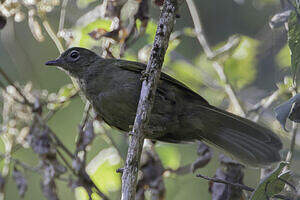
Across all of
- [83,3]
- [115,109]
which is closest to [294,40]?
[115,109]

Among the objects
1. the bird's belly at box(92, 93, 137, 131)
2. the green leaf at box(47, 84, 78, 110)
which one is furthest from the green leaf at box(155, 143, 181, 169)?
the green leaf at box(47, 84, 78, 110)

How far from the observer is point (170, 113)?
4.46 meters

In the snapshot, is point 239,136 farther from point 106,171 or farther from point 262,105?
point 106,171

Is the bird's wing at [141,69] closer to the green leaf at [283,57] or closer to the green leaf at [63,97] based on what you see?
the green leaf at [63,97]

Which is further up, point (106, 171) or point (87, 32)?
point (87, 32)

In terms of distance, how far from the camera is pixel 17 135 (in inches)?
183

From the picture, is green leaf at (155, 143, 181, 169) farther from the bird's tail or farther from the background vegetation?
the bird's tail

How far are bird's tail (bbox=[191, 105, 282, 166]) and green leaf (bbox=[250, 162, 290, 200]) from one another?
164cm

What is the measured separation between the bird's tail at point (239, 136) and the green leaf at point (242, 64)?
0.77m

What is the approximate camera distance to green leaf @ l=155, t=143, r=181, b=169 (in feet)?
15.8

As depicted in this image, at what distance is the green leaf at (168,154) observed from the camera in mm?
4805

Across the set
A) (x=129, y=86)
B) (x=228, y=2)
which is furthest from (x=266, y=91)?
(x=228, y=2)

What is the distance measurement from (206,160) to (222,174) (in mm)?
290

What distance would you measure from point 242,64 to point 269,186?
2.75 metres
